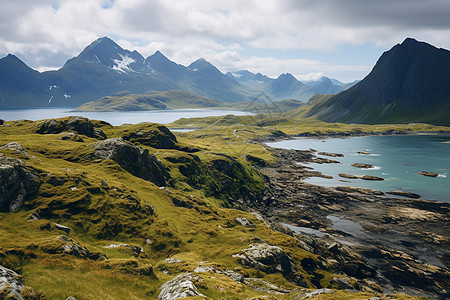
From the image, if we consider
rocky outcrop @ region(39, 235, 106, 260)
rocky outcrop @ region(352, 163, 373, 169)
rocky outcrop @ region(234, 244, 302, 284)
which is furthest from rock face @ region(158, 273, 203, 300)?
rocky outcrop @ region(352, 163, 373, 169)

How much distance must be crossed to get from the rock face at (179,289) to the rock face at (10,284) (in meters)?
12.0

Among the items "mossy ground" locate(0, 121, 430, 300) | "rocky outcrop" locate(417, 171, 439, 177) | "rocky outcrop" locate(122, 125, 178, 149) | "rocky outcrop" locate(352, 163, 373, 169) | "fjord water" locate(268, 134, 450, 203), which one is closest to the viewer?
"mossy ground" locate(0, 121, 430, 300)

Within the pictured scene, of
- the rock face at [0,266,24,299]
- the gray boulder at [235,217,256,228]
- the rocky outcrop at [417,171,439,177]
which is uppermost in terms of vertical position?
the rock face at [0,266,24,299]

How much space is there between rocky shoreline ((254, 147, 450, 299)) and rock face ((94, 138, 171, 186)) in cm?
4056

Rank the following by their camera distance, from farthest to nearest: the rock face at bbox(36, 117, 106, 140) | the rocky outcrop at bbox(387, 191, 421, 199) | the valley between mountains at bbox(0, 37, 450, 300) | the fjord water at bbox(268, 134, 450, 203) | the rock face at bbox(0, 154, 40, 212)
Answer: the fjord water at bbox(268, 134, 450, 203) → the rocky outcrop at bbox(387, 191, 421, 199) → the rock face at bbox(36, 117, 106, 140) → the rock face at bbox(0, 154, 40, 212) → the valley between mountains at bbox(0, 37, 450, 300)

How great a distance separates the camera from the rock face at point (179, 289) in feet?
81.3

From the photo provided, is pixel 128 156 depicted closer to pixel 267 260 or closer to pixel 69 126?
pixel 69 126

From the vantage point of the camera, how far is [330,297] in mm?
30422

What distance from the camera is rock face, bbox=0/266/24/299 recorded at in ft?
65.6

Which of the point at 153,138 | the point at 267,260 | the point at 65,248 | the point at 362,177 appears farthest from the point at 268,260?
the point at 362,177

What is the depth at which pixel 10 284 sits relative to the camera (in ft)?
70.4

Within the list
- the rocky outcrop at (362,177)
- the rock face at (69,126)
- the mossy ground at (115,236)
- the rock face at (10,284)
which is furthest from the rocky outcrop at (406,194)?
Result: the rock face at (69,126)

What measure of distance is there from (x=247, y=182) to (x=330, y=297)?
8640cm

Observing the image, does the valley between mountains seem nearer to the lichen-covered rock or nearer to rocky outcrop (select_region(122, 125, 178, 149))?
the lichen-covered rock
